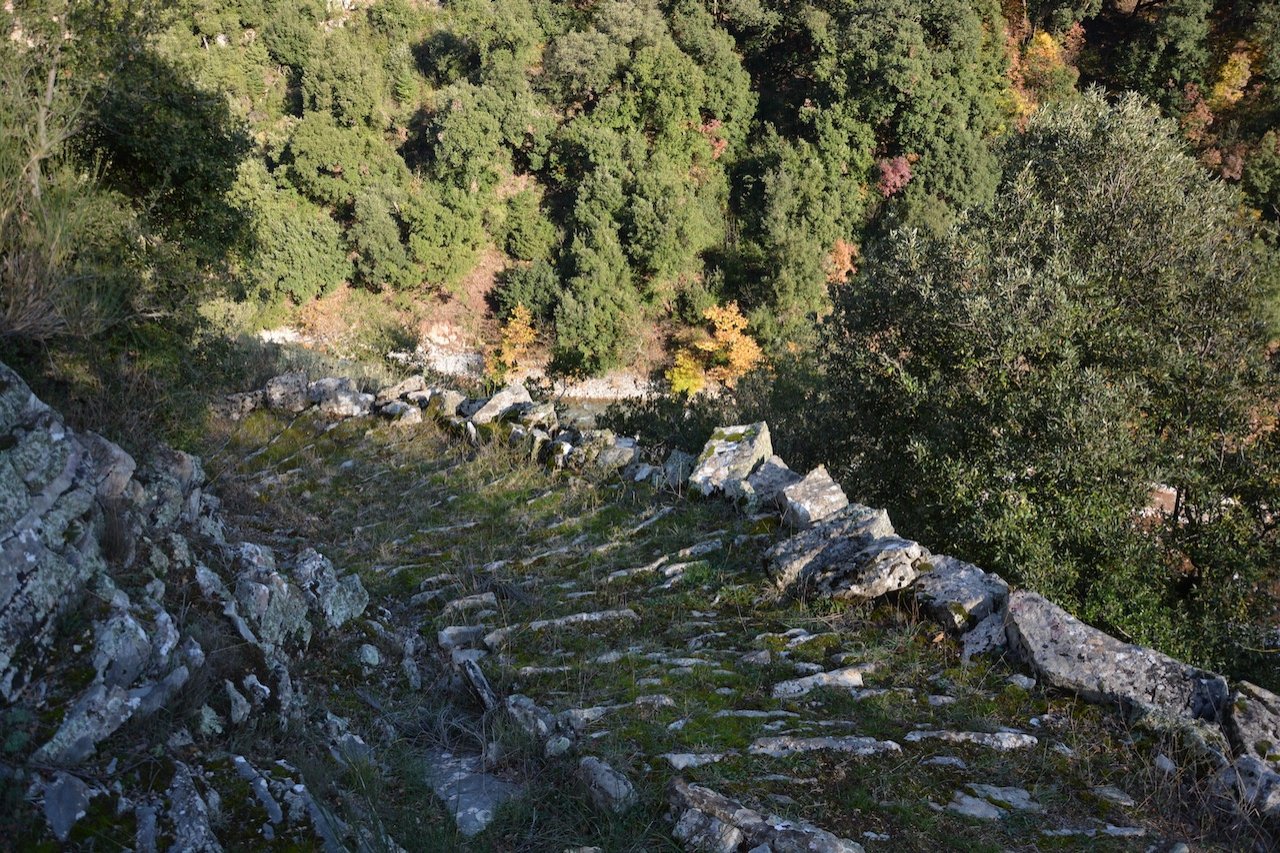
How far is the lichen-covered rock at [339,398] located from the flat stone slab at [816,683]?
9156mm

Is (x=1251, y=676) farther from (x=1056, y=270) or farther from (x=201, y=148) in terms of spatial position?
(x=201, y=148)

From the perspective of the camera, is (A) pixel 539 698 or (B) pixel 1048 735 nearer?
(B) pixel 1048 735

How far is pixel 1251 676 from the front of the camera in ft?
30.5

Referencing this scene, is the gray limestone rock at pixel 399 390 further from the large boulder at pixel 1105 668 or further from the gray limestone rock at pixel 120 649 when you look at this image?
the large boulder at pixel 1105 668

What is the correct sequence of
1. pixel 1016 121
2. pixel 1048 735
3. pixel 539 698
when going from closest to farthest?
pixel 1048 735 → pixel 539 698 → pixel 1016 121

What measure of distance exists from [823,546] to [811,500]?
932 mm

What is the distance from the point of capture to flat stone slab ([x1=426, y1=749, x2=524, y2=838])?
14.5ft

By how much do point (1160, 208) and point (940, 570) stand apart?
7.69 m

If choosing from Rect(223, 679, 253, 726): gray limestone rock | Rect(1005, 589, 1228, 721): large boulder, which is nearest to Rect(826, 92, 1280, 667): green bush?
Rect(1005, 589, 1228, 721): large boulder

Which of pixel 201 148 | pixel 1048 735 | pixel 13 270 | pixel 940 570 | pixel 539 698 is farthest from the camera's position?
pixel 201 148

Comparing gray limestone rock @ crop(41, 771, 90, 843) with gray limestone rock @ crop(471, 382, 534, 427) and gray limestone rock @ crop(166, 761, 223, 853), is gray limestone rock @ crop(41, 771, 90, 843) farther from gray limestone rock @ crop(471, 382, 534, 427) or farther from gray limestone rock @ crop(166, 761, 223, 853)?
gray limestone rock @ crop(471, 382, 534, 427)

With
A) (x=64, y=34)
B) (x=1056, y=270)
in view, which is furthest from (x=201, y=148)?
(x=1056, y=270)

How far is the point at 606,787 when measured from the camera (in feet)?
14.6

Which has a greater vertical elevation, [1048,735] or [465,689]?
[1048,735]
